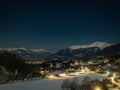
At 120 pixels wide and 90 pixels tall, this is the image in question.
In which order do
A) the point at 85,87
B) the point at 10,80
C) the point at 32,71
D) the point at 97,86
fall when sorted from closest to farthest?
the point at 97,86
the point at 85,87
the point at 10,80
the point at 32,71

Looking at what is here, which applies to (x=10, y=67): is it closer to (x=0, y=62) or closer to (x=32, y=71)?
(x=0, y=62)

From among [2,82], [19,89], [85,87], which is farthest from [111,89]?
[2,82]

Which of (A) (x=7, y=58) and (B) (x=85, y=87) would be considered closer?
(B) (x=85, y=87)

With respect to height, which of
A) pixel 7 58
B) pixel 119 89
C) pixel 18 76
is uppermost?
pixel 7 58

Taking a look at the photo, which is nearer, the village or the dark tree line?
the village

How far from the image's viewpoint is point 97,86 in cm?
2959

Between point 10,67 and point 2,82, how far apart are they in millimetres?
10390

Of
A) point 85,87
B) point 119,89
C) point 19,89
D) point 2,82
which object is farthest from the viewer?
point 2,82

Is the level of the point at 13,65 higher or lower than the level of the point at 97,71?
higher

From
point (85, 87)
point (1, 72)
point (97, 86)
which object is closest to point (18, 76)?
point (1, 72)

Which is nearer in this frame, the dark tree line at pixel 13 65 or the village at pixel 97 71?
the village at pixel 97 71

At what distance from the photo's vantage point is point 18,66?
237 ft

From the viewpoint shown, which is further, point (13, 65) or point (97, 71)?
Result: point (97, 71)

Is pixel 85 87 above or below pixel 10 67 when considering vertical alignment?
below
